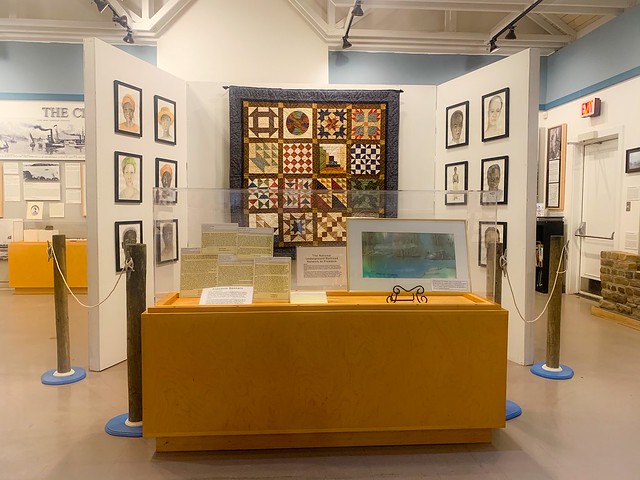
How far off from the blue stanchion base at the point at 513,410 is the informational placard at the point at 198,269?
2.00m

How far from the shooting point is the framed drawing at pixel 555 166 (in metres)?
7.11

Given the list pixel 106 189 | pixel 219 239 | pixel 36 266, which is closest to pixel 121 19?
pixel 106 189

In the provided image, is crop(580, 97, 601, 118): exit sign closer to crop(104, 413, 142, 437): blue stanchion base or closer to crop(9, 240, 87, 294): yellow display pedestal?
crop(104, 413, 142, 437): blue stanchion base

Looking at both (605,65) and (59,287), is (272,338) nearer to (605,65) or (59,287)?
(59,287)

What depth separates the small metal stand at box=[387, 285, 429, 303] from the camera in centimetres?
258

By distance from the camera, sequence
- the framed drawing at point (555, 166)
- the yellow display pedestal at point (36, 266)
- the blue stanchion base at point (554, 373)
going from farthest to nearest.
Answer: the framed drawing at point (555, 166) < the yellow display pedestal at point (36, 266) < the blue stanchion base at point (554, 373)

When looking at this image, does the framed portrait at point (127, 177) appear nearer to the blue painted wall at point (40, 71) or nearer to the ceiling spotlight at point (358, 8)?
the ceiling spotlight at point (358, 8)

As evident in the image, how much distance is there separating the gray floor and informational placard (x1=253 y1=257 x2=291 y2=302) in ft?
2.71

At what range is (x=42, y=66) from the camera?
6910 millimetres

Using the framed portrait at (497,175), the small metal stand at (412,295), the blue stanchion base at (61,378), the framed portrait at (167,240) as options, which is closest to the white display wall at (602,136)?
the framed portrait at (497,175)

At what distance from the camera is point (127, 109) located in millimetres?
3953

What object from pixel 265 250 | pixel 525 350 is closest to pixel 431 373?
pixel 265 250

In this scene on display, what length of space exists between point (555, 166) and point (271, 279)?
6.31 metres

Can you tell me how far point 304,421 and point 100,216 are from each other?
2371mm
